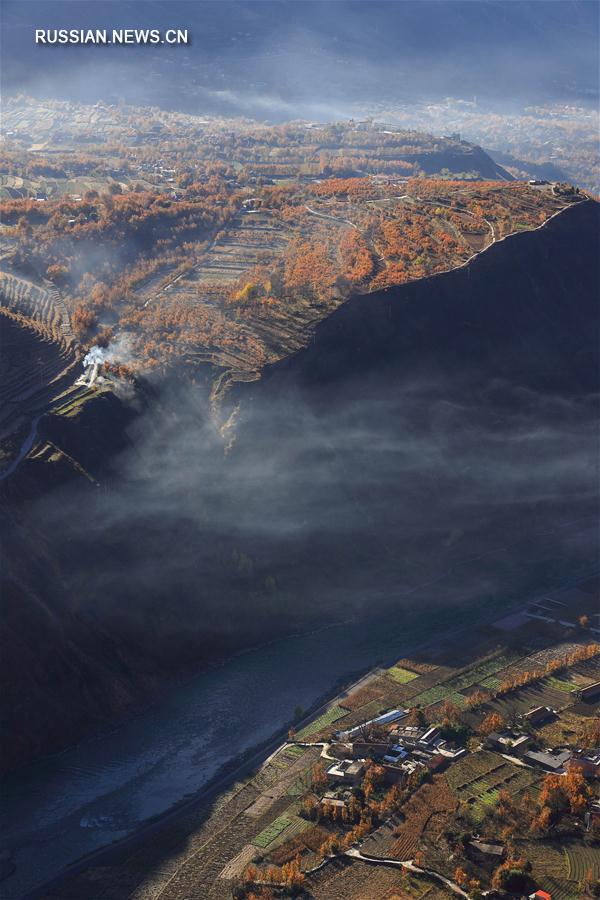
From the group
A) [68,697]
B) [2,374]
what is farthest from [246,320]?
[68,697]

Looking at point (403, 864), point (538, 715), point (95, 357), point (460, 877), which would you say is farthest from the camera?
point (95, 357)

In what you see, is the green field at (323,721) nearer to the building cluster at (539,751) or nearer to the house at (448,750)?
the house at (448,750)

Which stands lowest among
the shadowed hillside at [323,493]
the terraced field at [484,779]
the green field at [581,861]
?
the green field at [581,861]

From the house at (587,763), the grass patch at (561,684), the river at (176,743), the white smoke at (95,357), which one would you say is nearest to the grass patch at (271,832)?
the river at (176,743)

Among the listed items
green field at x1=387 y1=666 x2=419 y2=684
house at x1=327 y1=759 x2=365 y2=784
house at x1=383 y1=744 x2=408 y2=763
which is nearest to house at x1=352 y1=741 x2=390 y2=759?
house at x1=383 y1=744 x2=408 y2=763

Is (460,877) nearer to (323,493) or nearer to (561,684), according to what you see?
(561,684)

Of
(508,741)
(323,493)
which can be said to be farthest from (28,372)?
(508,741)

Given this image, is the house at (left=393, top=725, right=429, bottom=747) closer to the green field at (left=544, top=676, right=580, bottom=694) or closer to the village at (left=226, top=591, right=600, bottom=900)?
the village at (left=226, top=591, right=600, bottom=900)
